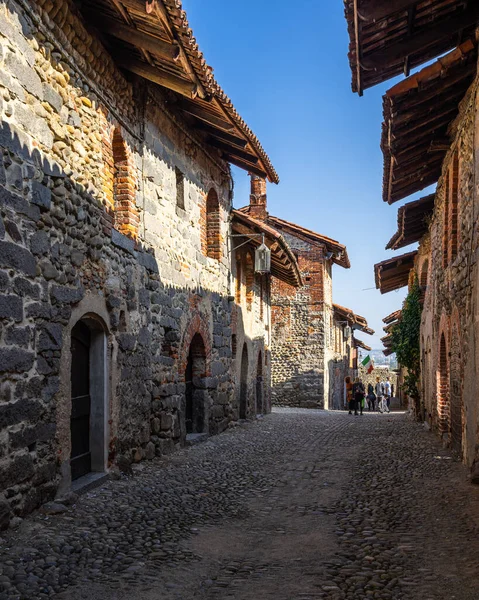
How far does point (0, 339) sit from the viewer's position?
15.9ft

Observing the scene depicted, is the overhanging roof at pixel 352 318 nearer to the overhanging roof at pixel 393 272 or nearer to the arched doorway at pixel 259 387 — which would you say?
the overhanging roof at pixel 393 272

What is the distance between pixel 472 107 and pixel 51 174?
4.90 meters

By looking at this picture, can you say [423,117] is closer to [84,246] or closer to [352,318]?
[84,246]

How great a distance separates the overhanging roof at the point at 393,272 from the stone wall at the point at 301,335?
287cm

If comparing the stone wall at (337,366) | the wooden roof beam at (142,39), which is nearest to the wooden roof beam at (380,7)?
the wooden roof beam at (142,39)

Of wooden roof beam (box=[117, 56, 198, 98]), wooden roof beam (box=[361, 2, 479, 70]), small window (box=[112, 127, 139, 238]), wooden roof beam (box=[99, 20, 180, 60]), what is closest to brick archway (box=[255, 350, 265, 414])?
small window (box=[112, 127, 139, 238])

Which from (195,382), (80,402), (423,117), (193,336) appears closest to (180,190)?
(193,336)

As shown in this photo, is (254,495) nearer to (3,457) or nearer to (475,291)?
(3,457)

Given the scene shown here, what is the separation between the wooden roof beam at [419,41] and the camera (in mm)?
6852

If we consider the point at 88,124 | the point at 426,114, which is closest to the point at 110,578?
the point at 88,124

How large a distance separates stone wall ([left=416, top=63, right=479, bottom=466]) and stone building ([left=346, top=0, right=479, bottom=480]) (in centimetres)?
1

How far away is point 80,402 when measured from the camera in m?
6.73

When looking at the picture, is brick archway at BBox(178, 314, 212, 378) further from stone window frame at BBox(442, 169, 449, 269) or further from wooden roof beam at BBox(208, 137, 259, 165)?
stone window frame at BBox(442, 169, 449, 269)

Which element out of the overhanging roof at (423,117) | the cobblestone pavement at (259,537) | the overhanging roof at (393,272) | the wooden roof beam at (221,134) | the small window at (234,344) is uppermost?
the wooden roof beam at (221,134)
